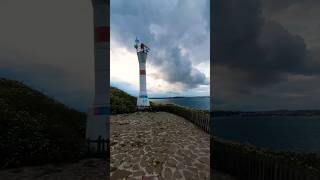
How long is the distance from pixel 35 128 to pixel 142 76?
59.0 ft

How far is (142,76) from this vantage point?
26.5 meters

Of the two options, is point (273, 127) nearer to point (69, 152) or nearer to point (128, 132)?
point (128, 132)

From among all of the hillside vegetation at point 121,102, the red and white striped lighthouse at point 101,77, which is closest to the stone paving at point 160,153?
the red and white striped lighthouse at point 101,77

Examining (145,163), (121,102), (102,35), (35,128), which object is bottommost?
(145,163)

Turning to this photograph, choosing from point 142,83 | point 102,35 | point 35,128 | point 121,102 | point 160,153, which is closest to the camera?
point 35,128

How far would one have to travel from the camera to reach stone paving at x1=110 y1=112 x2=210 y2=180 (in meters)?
8.05

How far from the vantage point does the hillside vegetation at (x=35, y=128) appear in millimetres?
8078

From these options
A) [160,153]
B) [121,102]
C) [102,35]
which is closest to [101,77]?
[102,35]

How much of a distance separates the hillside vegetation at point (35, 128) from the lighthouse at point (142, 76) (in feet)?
50.0

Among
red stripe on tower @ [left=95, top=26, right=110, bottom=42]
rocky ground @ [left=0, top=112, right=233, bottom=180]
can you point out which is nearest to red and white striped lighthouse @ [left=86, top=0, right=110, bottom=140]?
red stripe on tower @ [left=95, top=26, right=110, bottom=42]

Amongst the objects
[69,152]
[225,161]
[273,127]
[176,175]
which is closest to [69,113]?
[69,152]

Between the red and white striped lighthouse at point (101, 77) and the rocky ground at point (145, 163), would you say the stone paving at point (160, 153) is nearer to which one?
the rocky ground at point (145, 163)

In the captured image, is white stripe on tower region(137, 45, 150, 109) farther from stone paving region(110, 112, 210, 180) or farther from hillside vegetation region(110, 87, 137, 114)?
stone paving region(110, 112, 210, 180)

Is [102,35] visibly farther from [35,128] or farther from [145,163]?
[145,163]
